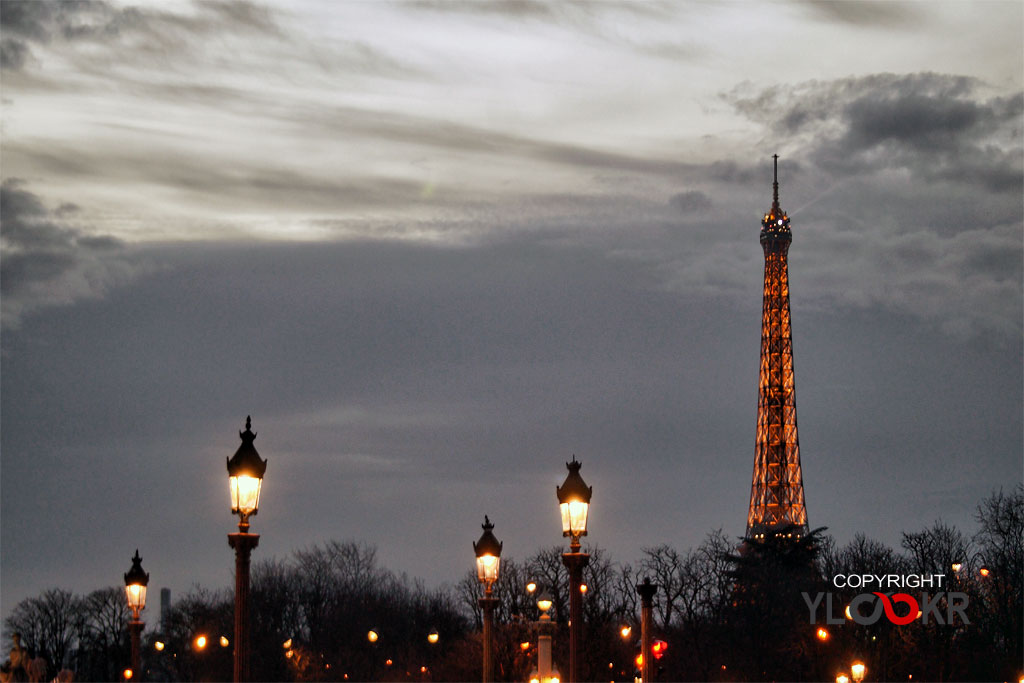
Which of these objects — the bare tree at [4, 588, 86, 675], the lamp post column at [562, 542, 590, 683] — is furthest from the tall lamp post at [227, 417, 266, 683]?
the bare tree at [4, 588, 86, 675]

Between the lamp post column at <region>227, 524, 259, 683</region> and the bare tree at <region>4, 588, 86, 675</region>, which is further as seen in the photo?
the bare tree at <region>4, 588, 86, 675</region>

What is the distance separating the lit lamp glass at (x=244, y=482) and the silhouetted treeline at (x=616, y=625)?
40041 millimetres

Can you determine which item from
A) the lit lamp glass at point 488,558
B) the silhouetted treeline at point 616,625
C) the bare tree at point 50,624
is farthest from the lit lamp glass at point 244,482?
the bare tree at point 50,624

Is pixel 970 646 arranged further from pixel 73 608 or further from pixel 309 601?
pixel 73 608

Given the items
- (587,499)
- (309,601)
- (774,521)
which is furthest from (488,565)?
(774,521)

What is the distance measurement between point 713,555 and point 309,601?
108 ft

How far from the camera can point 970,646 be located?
81.1 metres

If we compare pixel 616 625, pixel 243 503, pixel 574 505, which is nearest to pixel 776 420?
pixel 616 625

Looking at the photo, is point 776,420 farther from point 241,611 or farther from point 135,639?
point 241,611

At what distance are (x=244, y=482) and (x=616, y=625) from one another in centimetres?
8724

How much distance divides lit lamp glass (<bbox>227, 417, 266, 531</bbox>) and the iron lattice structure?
14079cm

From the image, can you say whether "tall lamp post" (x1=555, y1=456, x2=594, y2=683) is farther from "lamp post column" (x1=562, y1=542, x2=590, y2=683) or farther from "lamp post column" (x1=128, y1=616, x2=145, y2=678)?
"lamp post column" (x1=128, y1=616, x2=145, y2=678)

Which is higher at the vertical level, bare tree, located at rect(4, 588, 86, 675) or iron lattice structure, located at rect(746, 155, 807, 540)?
iron lattice structure, located at rect(746, 155, 807, 540)

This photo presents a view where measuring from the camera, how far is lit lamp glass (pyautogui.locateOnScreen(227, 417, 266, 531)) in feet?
74.3
